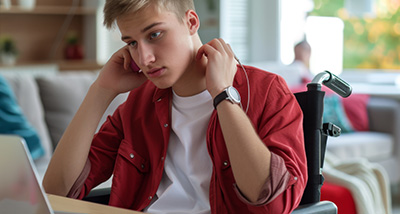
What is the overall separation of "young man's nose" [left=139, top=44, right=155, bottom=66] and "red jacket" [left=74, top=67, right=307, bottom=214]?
0.61 feet

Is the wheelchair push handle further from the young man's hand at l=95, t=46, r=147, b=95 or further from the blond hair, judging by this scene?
the young man's hand at l=95, t=46, r=147, b=95

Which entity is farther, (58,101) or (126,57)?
(58,101)

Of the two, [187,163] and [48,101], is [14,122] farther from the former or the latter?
[187,163]

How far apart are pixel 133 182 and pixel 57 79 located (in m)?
1.53

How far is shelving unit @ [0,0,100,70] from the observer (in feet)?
17.1

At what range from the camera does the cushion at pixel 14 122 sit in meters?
2.43

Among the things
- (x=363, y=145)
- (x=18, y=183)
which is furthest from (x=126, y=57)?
(x=363, y=145)

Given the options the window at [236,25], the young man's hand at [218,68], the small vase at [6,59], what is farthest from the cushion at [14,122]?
the small vase at [6,59]

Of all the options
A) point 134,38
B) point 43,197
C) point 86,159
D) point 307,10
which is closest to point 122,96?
point 86,159

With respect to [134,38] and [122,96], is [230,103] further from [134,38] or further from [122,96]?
[122,96]

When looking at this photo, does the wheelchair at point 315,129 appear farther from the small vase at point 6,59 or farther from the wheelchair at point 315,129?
the small vase at point 6,59

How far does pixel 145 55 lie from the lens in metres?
1.17

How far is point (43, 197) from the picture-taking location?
74 cm

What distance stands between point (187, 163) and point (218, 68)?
0.26m
